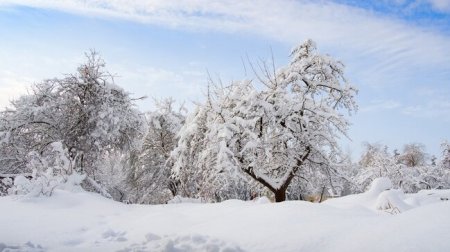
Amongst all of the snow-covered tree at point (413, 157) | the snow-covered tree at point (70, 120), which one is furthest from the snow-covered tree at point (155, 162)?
the snow-covered tree at point (413, 157)

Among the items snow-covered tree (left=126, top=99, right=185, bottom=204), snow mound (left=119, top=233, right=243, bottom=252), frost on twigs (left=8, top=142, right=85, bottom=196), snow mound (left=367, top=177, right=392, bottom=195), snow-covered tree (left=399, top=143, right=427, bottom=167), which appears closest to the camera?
snow mound (left=119, top=233, right=243, bottom=252)

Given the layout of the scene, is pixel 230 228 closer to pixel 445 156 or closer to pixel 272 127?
pixel 272 127

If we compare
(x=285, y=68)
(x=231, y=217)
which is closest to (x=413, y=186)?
(x=285, y=68)

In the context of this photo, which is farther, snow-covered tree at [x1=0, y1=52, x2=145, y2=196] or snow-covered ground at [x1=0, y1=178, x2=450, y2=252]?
snow-covered tree at [x1=0, y1=52, x2=145, y2=196]

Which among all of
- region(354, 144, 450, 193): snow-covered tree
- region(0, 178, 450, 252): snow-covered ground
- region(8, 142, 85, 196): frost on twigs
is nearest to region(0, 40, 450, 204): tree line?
region(8, 142, 85, 196): frost on twigs

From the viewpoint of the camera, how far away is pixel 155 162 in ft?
81.1

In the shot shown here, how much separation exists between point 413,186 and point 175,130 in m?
24.0

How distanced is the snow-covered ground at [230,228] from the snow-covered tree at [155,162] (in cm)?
1561

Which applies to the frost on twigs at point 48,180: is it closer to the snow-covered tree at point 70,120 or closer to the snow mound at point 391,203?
the snow-covered tree at point 70,120

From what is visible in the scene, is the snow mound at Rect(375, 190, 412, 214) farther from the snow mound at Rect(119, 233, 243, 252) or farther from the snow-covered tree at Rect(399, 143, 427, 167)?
the snow-covered tree at Rect(399, 143, 427, 167)

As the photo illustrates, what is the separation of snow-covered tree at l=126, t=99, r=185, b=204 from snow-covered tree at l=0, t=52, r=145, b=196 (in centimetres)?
577

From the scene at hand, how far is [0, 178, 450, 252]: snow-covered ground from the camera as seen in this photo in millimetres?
4004

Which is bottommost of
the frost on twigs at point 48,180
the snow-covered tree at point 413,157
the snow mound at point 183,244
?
the snow-covered tree at point 413,157

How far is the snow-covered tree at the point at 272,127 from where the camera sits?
12328 mm
